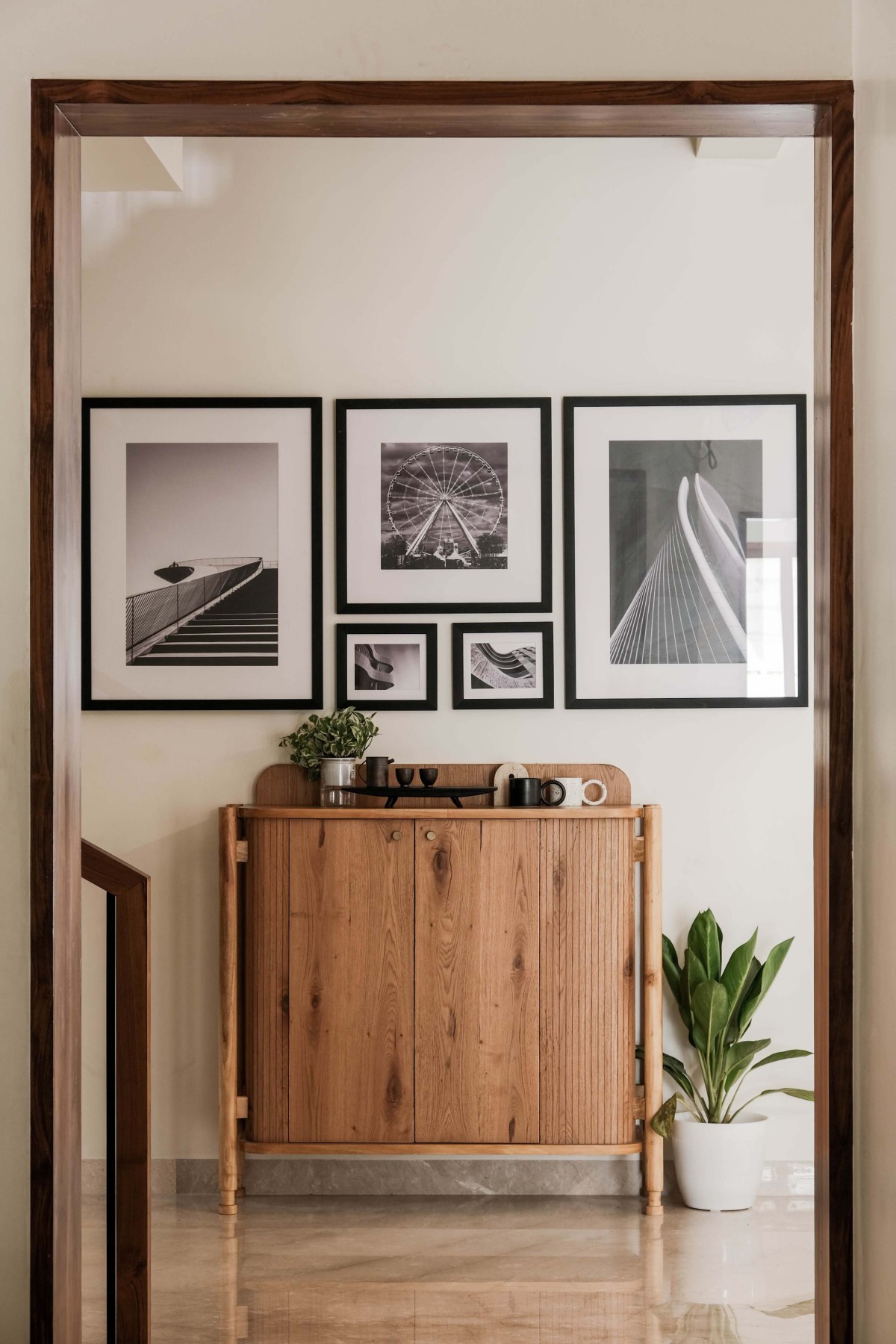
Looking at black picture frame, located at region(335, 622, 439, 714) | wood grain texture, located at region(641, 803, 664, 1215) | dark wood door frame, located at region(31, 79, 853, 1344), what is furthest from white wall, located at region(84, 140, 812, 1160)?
dark wood door frame, located at region(31, 79, 853, 1344)

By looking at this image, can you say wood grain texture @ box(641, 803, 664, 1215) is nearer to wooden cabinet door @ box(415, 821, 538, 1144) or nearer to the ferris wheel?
wooden cabinet door @ box(415, 821, 538, 1144)

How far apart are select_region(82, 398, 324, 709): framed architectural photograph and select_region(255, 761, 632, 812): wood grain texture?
0.23 m

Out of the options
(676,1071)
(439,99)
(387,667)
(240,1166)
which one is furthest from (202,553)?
(676,1071)

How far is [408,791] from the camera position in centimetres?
340

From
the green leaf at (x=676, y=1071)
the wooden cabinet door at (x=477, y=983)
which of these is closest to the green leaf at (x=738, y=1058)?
the green leaf at (x=676, y=1071)

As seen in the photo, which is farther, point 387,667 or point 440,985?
point 387,667

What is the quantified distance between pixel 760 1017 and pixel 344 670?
1.69 meters

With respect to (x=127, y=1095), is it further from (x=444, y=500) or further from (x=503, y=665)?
(x=444, y=500)

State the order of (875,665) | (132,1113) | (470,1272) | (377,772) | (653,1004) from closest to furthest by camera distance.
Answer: (875,665) < (132,1113) < (470,1272) < (653,1004) < (377,772)

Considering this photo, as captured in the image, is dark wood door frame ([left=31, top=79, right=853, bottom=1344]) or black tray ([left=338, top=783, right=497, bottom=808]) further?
black tray ([left=338, top=783, right=497, bottom=808])

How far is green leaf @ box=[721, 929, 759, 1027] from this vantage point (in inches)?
132

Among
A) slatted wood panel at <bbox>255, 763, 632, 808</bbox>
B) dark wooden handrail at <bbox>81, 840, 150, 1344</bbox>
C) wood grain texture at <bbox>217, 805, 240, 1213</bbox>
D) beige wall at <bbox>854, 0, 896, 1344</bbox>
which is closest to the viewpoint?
beige wall at <bbox>854, 0, 896, 1344</bbox>

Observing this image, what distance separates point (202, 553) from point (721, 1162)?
7.86 ft

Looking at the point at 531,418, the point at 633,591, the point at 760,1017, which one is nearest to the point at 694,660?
the point at 633,591
